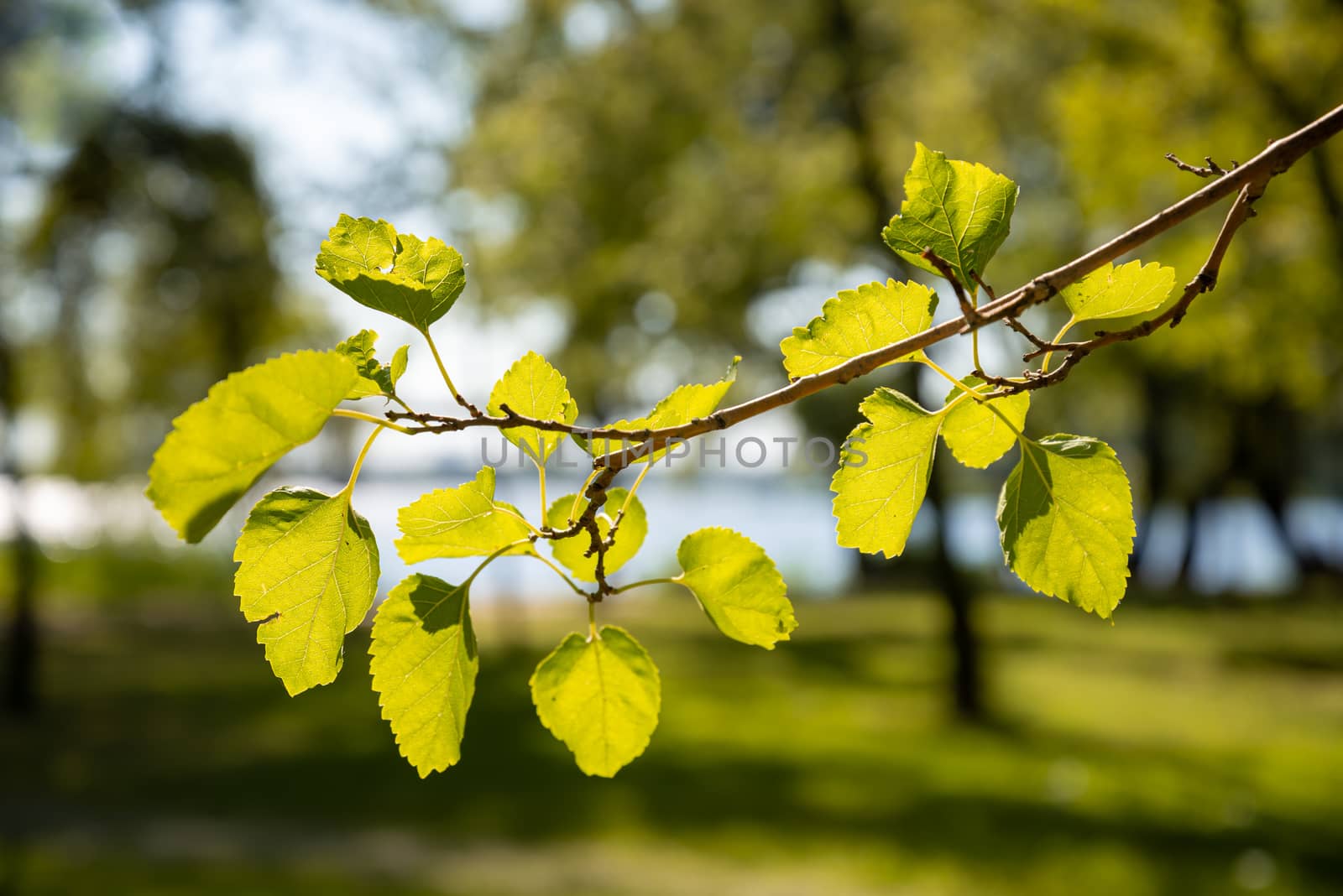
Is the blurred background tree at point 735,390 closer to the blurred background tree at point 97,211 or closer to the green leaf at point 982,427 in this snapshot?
the blurred background tree at point 97,211

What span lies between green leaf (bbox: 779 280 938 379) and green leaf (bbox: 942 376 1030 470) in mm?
43

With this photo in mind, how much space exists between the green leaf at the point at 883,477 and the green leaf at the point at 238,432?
0.73ft

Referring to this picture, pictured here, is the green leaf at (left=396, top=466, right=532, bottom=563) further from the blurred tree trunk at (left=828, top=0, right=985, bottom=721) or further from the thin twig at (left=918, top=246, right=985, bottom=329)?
the blurred tree trunk at (left=828, top=0, right=985, bottom=721)

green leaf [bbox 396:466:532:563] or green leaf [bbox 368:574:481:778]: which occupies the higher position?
green leaf [bbox 396:466:532:563]

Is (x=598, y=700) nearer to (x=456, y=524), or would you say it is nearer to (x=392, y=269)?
(x=456, y=524)

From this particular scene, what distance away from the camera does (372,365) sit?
0.44 metres

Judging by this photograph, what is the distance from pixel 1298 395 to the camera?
9.70 m

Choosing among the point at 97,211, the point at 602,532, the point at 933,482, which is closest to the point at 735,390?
the point at 933,482

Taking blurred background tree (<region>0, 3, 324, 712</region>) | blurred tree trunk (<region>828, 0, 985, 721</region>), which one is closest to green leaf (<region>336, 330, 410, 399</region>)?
blurred tree trunk (<region>828, 0, 985, 721</region>)

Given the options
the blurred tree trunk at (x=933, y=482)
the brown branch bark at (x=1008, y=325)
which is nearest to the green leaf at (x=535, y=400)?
the brown branch bark at (x=1008, y=325)

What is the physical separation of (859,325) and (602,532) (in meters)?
0.16

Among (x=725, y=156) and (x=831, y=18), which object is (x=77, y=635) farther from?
(x=831, y=18)

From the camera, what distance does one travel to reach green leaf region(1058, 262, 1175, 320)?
469 millimetres

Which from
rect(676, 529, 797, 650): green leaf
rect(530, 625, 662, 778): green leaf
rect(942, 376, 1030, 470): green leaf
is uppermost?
rect(942, 376, 1030, 470): green leaf
